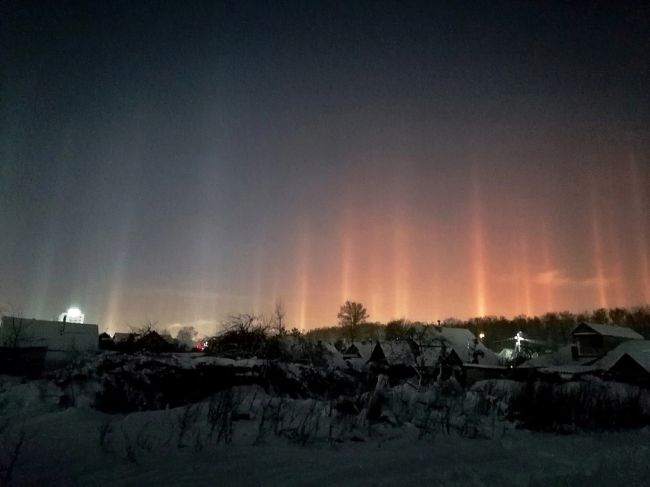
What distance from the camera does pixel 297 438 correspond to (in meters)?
8.61

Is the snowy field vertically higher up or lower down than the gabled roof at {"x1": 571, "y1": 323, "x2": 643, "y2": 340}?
lower down

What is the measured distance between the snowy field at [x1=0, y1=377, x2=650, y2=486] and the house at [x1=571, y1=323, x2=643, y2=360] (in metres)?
50.4

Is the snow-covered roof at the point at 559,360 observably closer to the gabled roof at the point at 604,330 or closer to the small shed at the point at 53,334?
the gabled roof at the point at 604,330

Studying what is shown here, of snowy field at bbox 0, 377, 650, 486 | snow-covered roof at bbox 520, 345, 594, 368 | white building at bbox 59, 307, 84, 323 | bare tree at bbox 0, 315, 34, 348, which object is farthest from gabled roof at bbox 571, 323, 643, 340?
white building at bbox 59, 307, 84, 323

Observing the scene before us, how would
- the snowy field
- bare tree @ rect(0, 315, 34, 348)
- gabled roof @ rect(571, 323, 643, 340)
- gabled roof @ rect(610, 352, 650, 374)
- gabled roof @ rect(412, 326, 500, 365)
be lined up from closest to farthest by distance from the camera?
the snowy field < gabled roof @ rect(610, 352, 650, 374) < bare tree @ rect(0, 315, 34, 348) < gabled roof @ rect(412, 326, 500, 365) < gabled roof @ rect(571, 323, 643, 340)

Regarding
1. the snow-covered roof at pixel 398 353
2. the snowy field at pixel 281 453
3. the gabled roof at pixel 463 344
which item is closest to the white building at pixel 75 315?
the snow-covered roof at pixel 398 353

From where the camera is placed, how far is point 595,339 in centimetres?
5438

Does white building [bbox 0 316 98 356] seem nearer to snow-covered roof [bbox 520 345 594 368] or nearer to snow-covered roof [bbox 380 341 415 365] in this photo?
snow-covered roof [bbox 380 341 415 365]

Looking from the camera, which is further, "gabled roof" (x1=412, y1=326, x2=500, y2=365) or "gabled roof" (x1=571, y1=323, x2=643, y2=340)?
"gabled roof" (x1=571, y1=323, x2=643, y2=340)

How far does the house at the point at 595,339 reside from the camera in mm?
53438

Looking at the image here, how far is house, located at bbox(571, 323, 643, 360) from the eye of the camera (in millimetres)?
53438

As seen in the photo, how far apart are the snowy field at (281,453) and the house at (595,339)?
165 ft

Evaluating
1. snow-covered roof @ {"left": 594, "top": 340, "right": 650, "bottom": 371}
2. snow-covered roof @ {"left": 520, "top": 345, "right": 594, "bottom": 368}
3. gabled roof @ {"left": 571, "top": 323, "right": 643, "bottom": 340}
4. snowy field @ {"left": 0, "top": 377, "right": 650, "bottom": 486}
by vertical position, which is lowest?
snowy field @ {"left": 0, "top": 377, "right": 650, "bottom": 486}

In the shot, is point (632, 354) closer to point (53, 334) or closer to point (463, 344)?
point (463, 344)
